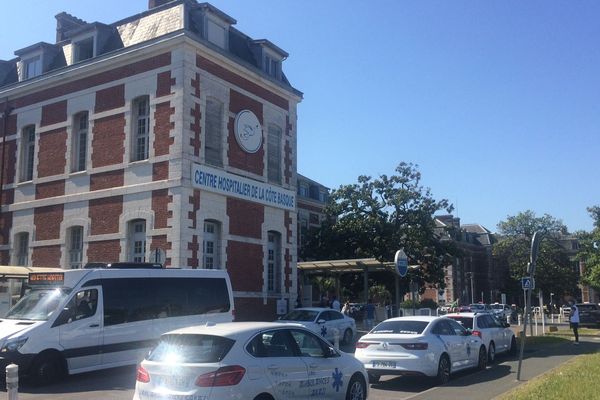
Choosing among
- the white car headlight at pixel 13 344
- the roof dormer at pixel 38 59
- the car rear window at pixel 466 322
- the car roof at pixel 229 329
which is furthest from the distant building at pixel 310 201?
the car roof at pixel 229 329

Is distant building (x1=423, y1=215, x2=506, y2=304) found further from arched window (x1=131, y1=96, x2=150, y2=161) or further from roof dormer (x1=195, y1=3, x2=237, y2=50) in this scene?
arched window (x1=131, y1=96, x2=150, y2=161)

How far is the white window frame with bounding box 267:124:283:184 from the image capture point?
1057 inches

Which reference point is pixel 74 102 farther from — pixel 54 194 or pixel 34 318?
pixel 34 318

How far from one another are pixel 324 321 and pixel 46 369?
35.7 ft

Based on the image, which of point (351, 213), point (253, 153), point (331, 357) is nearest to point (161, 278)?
point (331, 357)

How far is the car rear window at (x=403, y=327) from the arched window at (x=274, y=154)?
45.2 feet

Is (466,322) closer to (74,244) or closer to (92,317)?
(92,317)

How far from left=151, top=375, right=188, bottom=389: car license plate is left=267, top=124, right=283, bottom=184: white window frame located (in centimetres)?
1929

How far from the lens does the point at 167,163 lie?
21984 millimetres

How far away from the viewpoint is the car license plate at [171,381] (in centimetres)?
735

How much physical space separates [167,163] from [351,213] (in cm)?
2132

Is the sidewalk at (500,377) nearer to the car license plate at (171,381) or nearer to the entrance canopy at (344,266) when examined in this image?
the car license plate at (171,381)

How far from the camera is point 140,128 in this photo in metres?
23.6

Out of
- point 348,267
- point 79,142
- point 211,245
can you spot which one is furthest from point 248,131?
point 348,267
